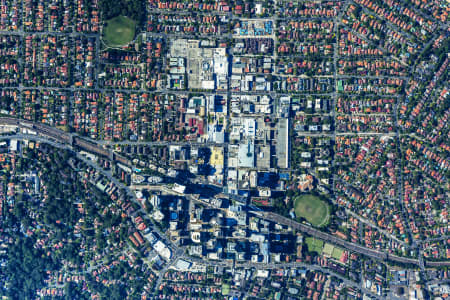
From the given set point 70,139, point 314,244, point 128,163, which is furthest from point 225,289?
point 70,139

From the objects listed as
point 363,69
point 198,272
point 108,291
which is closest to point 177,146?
point 198,272

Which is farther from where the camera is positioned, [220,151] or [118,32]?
[118,32]

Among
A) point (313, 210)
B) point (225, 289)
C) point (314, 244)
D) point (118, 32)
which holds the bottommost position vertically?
point (225, 289)

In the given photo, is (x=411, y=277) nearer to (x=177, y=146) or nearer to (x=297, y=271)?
(x=297, y=271)

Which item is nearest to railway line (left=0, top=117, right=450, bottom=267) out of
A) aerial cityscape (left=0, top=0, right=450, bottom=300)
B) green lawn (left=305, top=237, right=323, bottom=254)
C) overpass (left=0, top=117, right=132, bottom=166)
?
overpass (left=0, top=117, right=132, bottom=166)

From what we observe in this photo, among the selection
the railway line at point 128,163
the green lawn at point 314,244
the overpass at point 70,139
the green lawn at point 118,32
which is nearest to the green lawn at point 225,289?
the railway line at point 128,163

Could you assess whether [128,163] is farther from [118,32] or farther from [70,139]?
[118,32]
